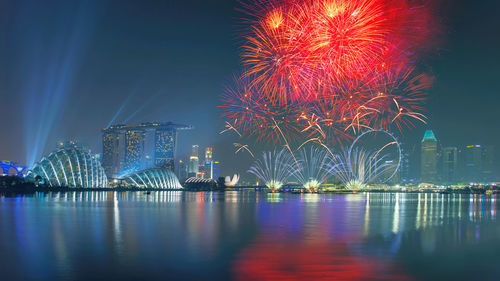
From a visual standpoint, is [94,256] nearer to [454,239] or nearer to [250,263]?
[250,263]

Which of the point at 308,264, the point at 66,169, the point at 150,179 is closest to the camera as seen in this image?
the point at 308,264

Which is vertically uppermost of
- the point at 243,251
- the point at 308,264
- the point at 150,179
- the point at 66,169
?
the point at 308,264

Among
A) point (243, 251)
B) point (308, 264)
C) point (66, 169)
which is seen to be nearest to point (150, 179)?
point (66, 169)

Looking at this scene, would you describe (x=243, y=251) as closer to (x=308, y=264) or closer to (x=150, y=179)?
(x=308, y=264)

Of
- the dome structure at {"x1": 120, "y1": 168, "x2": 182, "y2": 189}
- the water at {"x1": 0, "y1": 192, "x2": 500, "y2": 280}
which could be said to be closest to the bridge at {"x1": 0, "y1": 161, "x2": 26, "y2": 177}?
the dome structure at {"x1": 120, "y1": 168, "x2": 182, "y2": 189}

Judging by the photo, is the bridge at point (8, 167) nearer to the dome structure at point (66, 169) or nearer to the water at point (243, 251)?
the dome structure at point (66, 169)

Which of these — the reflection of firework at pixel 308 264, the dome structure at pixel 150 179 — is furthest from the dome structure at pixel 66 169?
the reflection of firework at pixel 308 264

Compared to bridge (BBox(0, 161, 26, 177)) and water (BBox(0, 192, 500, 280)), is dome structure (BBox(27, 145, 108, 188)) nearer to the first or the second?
bridge (BBox(0, 161, 26, 177))

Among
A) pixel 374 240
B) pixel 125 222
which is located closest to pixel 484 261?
pixel 374 240

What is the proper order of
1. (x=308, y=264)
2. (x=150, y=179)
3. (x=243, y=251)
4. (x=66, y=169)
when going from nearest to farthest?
(x=308, y=264) → (x=243, y=251) → (x=66, y=169) → (x=150, y=179)
